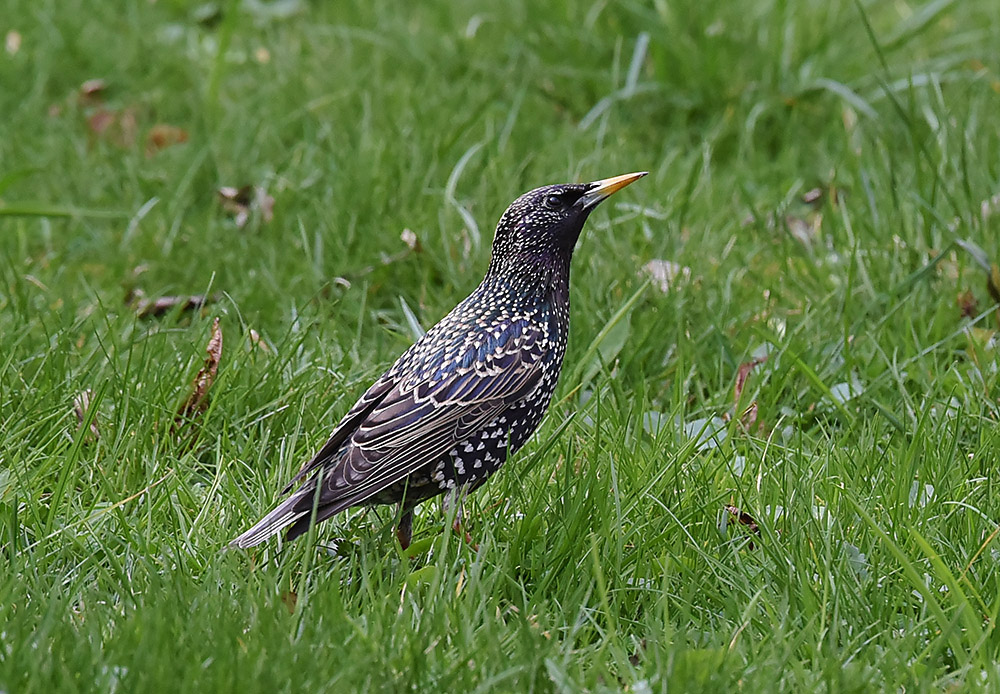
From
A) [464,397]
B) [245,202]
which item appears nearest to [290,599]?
[464,397]

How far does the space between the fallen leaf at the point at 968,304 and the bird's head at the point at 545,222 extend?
5.36ft

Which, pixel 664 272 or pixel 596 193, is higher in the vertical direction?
pixel 596 193

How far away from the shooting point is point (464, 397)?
11.8 feet

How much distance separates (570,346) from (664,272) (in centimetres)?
58

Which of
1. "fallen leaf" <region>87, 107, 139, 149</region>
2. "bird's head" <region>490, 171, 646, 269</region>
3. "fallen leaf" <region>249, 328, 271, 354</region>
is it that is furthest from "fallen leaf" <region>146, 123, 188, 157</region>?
"bird's head" <region>490, 171, 646, 269</region>

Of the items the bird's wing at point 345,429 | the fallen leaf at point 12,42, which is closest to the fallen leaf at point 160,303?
the bird's wing at point 345,429

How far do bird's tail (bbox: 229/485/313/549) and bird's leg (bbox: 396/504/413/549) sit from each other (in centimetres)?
30

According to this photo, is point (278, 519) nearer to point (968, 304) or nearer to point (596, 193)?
point (596, 193)

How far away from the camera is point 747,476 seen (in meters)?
3.77

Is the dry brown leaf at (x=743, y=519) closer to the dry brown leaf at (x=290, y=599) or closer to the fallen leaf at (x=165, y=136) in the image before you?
the dry brown leaf at (x=290, y=599)

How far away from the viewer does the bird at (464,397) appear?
3453mm

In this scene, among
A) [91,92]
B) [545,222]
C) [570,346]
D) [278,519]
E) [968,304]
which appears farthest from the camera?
[91,92]

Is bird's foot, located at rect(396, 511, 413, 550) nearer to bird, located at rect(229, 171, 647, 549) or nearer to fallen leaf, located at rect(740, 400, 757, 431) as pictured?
bird, located at rect(229, 171, 647, 549)

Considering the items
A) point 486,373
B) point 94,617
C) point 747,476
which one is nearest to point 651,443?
point 747,476
